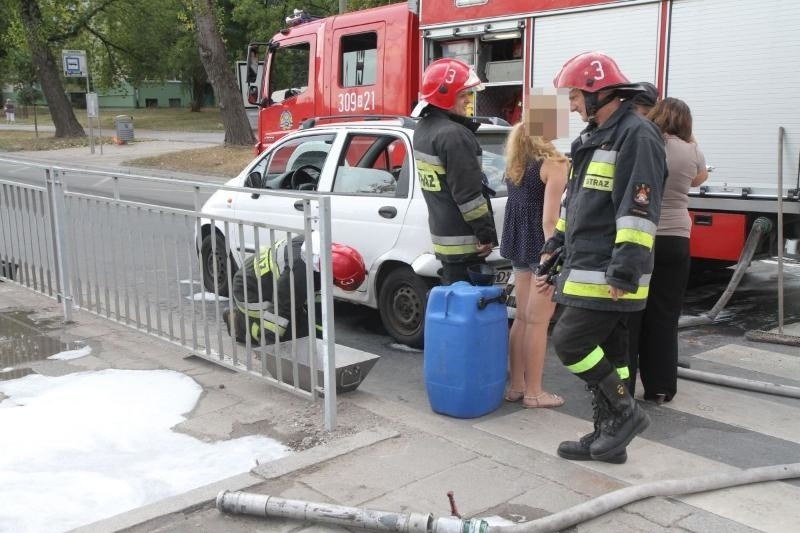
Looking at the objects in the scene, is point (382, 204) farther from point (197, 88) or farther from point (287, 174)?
point (197, 88)

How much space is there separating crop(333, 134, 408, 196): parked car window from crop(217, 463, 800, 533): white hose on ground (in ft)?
10.4

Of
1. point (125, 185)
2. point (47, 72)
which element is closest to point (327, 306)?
point (125, 185)

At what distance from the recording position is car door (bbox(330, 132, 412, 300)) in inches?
235

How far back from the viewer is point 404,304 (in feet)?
19.9

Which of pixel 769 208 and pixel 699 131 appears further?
pixel 699 131

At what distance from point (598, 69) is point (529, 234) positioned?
1174 millimetres

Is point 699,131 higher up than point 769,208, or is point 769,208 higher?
point 699,131

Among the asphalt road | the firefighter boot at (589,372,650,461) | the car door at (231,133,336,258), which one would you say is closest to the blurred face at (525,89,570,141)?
the firefighter boot at (589,372,650,461)

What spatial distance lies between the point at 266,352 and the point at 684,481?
2.43m

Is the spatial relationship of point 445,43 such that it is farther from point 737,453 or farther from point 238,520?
point 238,520

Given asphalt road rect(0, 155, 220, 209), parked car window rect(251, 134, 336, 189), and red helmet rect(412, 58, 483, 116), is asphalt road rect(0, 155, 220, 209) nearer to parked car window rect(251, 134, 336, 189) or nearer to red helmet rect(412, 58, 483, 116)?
parked car window rect(251, 134, 336, 189)

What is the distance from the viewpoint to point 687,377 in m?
5.21

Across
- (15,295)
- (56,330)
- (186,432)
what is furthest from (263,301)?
(15,295)

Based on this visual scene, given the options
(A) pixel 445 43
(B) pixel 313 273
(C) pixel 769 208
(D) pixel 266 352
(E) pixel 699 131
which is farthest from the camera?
(A) pixel 445 43
